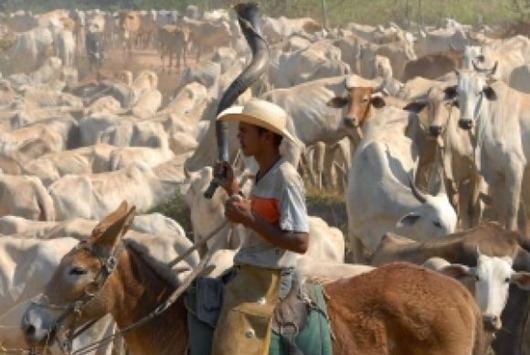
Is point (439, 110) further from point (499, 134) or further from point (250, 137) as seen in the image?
point (250, 137)

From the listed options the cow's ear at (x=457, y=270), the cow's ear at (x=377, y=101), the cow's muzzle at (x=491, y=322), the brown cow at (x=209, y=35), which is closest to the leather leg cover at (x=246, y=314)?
the cow's muzzle at (x=491, y=322)

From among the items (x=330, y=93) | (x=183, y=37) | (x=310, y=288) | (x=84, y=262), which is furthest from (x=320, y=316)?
(x=183, y=37)

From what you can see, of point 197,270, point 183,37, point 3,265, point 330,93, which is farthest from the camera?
point 183,37

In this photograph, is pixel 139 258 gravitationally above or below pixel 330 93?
above

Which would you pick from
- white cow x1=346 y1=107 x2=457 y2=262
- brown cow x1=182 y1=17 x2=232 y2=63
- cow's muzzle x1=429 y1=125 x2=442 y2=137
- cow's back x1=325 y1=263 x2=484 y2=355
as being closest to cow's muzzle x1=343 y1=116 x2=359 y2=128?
white cow x1=346 y1=107 x2=457 y2=262

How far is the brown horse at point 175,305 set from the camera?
6.45 meters

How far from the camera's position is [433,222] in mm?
12070

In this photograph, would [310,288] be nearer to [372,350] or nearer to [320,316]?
[320,316]

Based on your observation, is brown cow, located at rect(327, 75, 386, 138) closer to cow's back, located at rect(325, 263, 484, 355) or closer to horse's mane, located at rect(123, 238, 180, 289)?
cow's back, located at rect(325, 263, 484, 355)

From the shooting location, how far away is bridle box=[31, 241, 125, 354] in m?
6.39

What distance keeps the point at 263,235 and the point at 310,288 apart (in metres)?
0.67

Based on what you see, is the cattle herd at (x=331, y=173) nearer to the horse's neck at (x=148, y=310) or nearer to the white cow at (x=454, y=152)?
the white cow at (x=454, y=152)

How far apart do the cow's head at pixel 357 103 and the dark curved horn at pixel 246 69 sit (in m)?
8.99

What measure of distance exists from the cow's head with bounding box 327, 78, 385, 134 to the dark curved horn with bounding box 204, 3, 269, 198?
29.5 feet
